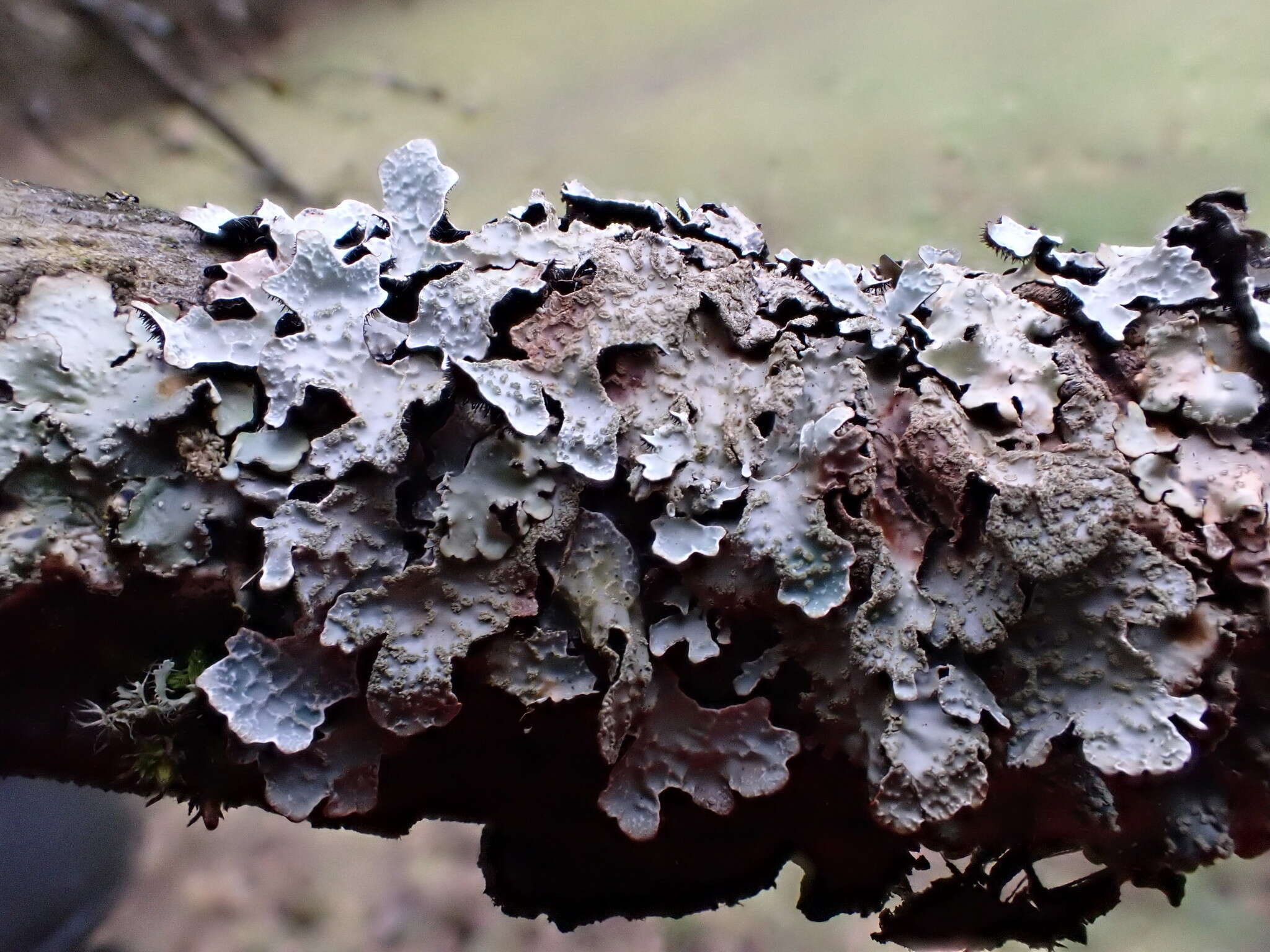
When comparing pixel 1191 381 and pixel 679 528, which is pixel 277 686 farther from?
pixel 1191 381

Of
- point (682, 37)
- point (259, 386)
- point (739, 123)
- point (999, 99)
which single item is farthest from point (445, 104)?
point (259, 386)

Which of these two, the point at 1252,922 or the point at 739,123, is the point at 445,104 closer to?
the point at 739,123

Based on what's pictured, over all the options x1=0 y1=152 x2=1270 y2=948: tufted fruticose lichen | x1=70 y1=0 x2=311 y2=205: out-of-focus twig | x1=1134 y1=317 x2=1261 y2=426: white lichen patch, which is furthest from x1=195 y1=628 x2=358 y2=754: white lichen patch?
x1=70 y1=0 x2=311 y2=205: out-of-focus twig

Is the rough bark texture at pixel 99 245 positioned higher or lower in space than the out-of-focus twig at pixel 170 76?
lower

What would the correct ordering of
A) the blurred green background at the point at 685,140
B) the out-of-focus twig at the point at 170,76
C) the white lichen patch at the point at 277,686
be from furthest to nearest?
the out-of-focus twig at the point at 170,76 < the blurred green background at the point at 685,140 < the white lichen patch at the point at 277,686

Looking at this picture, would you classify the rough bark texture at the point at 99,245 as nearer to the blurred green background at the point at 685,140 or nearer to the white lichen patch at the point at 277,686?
the white lichen patch at the point at 277,686

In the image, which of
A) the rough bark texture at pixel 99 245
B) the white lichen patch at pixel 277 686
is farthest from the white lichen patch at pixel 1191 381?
the rough bark texture at pixel 99 245
